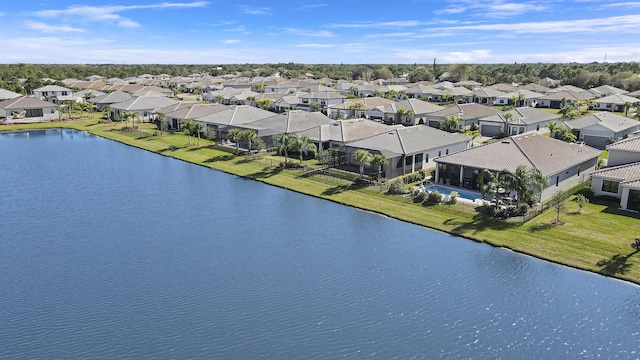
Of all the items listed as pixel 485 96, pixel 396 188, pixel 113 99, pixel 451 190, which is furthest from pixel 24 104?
pixel 485 96

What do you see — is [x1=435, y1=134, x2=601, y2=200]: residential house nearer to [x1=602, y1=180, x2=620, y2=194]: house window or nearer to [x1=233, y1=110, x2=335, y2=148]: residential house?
[x1=602, y1=180, x2=620, y2=194]: house window

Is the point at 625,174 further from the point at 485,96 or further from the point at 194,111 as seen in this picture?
the point at 485,96

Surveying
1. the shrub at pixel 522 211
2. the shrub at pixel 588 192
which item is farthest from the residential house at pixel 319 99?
the shrub at pixel 522 211

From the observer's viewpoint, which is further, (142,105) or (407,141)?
(142,105)

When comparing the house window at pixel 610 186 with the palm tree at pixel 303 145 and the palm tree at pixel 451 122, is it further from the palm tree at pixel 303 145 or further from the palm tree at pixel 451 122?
the palm tree at pixel 451 122

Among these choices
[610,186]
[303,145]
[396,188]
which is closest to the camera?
[610,186]

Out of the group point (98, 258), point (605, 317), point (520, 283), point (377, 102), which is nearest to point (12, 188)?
point (98, 258)

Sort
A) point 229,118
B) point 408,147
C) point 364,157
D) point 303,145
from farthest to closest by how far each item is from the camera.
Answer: point 229,118, point 303,145, point 408,147, point 364,157
